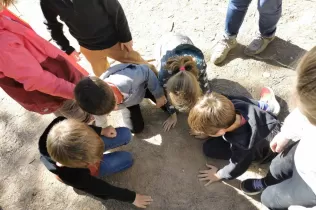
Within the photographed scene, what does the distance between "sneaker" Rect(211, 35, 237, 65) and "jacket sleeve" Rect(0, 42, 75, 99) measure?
112 centimetres

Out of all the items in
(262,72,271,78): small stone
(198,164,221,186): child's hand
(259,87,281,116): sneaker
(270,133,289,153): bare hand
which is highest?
(270,133,289,153): bare hand

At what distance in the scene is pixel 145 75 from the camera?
2039mm

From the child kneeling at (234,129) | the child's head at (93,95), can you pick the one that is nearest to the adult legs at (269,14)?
the child kneeling at (234,129)

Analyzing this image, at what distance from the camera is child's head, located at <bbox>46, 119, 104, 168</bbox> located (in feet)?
5.15

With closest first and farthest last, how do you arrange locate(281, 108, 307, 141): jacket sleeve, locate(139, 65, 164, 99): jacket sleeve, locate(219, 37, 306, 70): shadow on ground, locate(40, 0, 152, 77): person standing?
locate(281, 108, 307, 141): jacket sleeve → locate(40, 0, 152, 77): person standing → locate(139, 65, 164, 99): jacket sleeve → locate(219, 37, 306, 70): shadow on ground

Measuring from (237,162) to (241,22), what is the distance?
104cm

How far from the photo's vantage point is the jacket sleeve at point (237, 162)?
1.81m

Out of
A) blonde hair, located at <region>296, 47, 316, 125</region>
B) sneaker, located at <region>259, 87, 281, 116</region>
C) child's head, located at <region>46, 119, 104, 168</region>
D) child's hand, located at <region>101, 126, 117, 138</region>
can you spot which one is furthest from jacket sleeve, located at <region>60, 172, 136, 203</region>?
blonde hair, located at <region>296, 47, 316, 125</region>

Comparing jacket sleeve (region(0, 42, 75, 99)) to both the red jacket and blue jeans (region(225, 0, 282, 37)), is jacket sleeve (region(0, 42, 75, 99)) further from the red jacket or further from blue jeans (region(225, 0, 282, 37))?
blue jeans (region(225, 0, 282, 37))

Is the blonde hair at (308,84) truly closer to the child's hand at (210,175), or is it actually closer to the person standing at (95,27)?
the child's hand at (210,175)

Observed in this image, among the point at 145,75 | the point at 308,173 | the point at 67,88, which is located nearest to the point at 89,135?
the point at 67,88

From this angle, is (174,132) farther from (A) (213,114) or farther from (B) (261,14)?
(B) (261,14)

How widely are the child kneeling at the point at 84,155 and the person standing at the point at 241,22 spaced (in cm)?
95

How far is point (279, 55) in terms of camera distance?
244 centimetres
